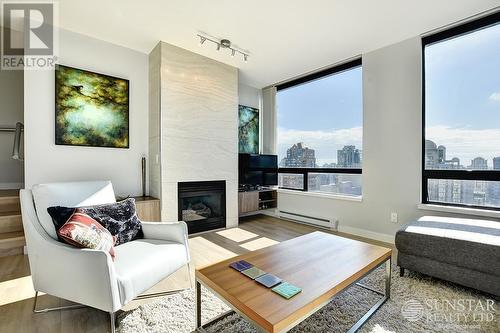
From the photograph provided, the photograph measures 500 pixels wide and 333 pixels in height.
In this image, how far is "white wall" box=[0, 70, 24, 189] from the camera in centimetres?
356

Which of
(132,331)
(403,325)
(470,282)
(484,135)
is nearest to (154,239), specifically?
(132,331)

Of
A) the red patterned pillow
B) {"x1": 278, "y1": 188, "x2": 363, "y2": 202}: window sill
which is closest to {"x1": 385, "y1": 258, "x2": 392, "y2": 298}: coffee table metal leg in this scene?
{"x1": 278, "y1": 188, "x2": 363, "y2": 202}: window sill

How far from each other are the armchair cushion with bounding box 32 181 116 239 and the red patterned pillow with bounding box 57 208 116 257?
0.75ft

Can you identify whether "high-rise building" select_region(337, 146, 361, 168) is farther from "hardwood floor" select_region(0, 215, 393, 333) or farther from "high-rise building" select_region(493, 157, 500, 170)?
"high-rise building" select_region(493, 157, 500, 170)

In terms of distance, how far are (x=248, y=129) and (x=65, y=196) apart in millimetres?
3470

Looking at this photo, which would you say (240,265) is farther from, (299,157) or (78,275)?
(299,157)

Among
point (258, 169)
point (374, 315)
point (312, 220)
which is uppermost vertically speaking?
point (258, 169)

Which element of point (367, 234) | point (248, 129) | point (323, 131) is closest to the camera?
point (367, 234)

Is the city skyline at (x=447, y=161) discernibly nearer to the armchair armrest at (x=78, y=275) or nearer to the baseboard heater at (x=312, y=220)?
the baseboard heater at (x=312, y=220)

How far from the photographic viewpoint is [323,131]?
13.5ft

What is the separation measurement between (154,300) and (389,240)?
2940mm

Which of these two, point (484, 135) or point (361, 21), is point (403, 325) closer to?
point (484, 135)

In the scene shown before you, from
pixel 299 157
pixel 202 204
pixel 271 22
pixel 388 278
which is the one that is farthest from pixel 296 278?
pixel 299 157

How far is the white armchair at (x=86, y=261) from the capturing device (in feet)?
4.55
